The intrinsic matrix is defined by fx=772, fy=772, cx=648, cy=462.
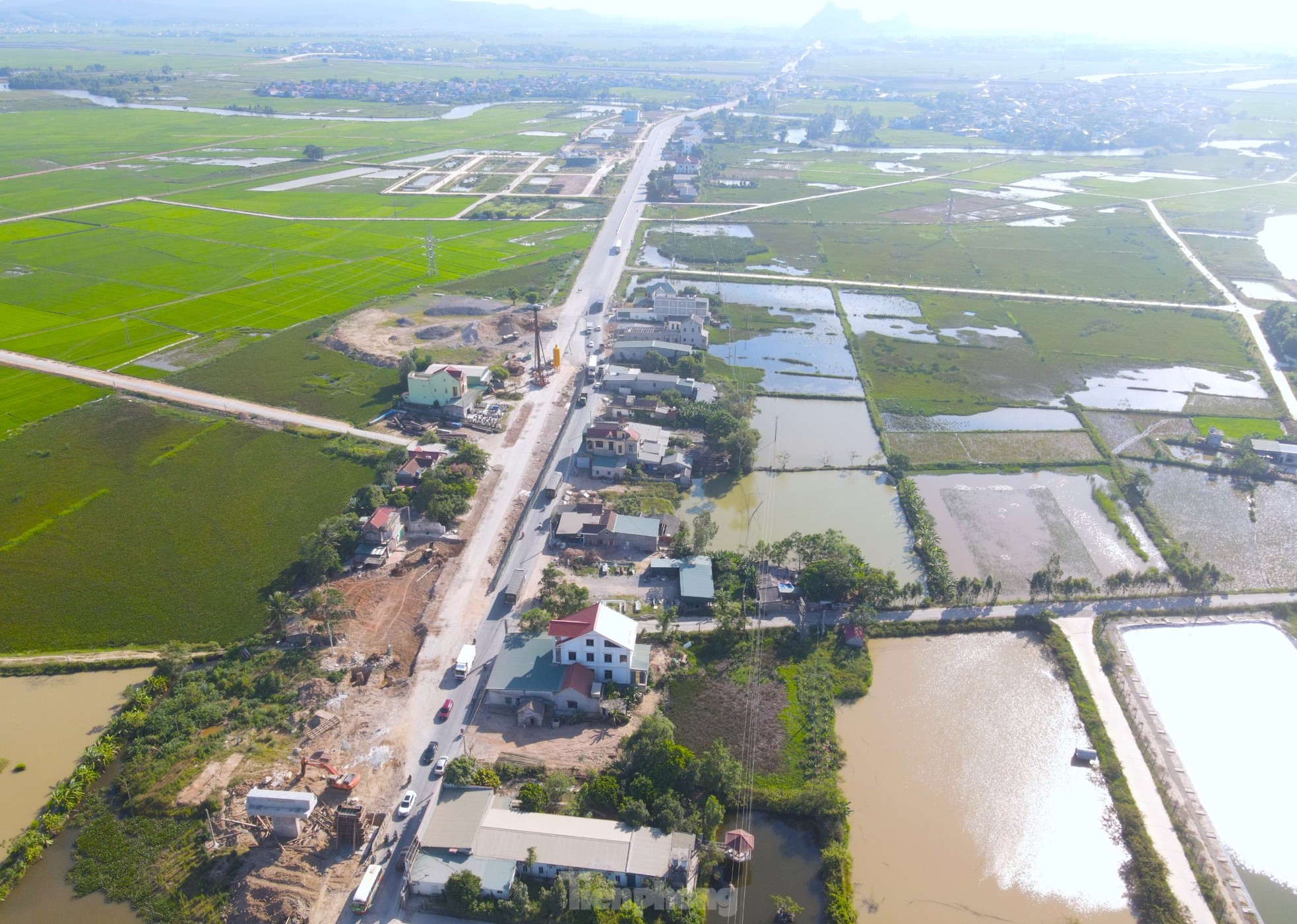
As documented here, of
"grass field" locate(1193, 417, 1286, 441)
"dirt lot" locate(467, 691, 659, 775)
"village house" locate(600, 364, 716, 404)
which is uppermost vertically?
"village house" locate(600, 364, 716, 404)

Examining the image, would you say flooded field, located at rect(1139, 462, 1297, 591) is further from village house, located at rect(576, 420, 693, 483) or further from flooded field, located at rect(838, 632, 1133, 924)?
village house, located at rect(576, 420, 693, 483)

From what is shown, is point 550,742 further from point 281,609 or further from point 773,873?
point 281,609

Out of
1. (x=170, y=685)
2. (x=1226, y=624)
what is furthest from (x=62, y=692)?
(x=1226, y=624)

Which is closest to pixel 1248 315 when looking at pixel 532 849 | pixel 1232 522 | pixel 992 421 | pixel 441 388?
A: pixel 992 421

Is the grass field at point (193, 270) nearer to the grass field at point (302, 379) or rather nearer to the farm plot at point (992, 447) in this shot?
the grass field at point (302, 379)

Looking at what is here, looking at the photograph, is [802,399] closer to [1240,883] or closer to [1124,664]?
[1124,664]

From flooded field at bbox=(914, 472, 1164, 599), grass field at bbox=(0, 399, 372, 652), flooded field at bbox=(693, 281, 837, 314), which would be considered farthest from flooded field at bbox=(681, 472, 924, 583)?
flooded field at bbox=(693, 281, 837, 314)
